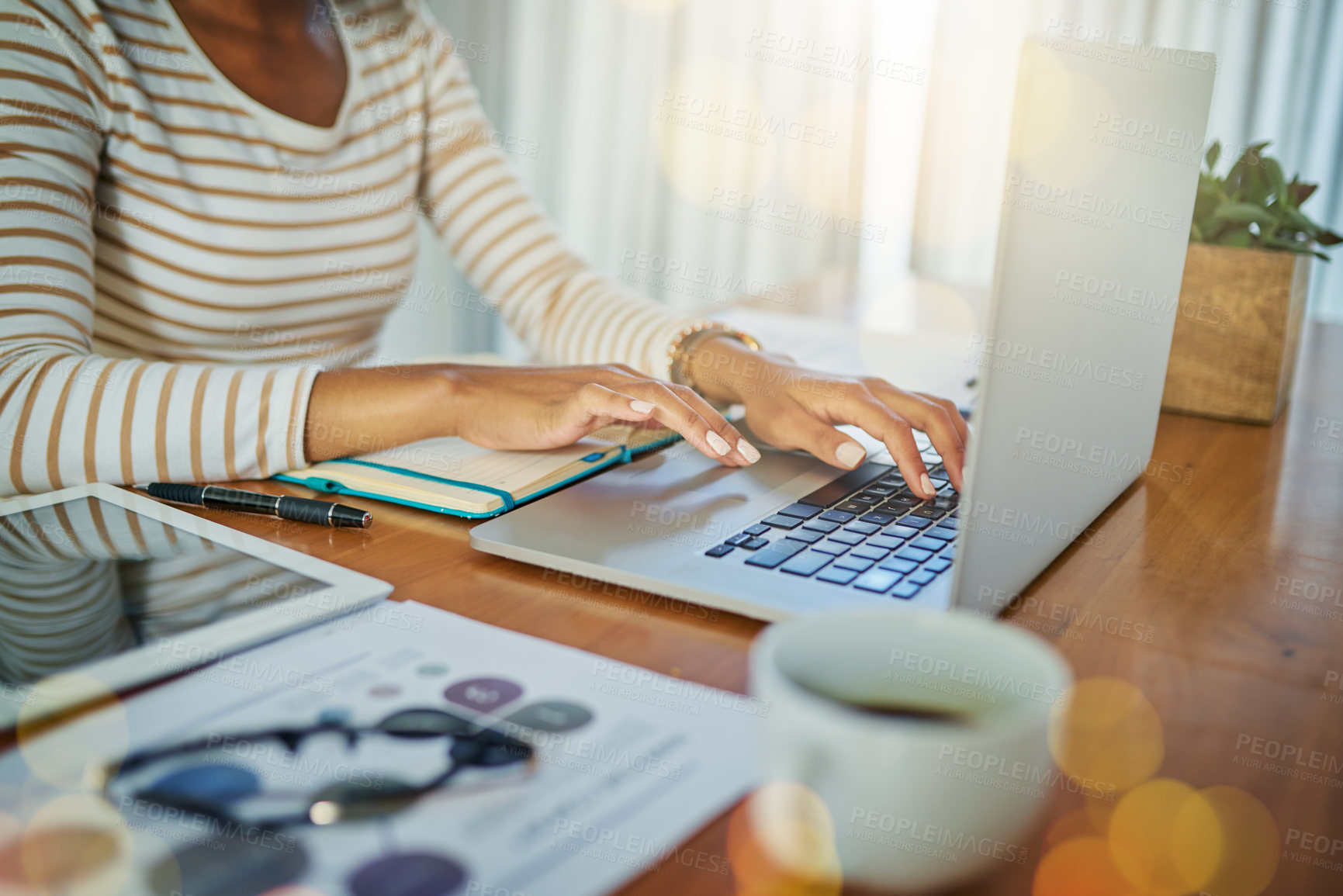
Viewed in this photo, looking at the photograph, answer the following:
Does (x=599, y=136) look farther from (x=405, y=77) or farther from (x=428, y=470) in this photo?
(x=428, y=470)

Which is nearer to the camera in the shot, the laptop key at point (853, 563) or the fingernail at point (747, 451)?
the laptop key at point (853, 563)

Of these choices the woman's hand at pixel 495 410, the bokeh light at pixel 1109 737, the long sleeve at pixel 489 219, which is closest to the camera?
the bokeh light at pixel 1109 737

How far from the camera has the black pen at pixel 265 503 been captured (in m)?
0.66

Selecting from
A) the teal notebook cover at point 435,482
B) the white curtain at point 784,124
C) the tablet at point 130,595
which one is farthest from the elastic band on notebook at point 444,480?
the white curtain at point 784,124

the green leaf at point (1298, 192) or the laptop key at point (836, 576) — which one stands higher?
the green leaf at point (1298, 192)

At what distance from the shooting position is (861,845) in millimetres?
330

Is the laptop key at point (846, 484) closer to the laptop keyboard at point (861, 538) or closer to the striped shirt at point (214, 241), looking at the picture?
the laptop keyboard at point (861, 538)

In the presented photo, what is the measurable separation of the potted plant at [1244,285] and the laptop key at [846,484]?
1.29ft

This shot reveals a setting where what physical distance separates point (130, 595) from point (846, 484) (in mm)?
474

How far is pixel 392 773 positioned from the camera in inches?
15.4

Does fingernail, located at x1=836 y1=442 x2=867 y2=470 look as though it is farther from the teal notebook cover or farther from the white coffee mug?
the white coffee mug

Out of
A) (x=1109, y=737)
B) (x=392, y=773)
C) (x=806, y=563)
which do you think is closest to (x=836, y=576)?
(x=806, y=563)

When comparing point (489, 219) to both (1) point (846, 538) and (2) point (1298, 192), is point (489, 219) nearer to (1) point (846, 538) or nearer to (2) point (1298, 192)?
(1) point (846, 538)

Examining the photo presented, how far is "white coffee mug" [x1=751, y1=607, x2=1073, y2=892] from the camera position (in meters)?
0.31
